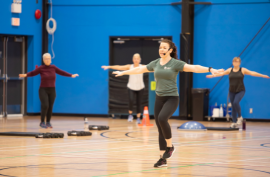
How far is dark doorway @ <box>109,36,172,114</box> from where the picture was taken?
1550cm

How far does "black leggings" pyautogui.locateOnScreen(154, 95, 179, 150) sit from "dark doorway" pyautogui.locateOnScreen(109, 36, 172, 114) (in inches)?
364

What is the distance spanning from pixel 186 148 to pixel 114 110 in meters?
8.07

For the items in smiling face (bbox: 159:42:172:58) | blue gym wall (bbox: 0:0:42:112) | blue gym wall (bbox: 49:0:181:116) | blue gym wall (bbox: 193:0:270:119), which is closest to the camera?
smiling face (bbox: 159:42:172:58)

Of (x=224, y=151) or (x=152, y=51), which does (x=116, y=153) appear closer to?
(x=224, y=151)

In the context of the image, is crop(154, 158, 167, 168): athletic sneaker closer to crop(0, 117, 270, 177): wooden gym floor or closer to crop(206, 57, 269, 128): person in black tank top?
crop(0, 117, 270, 177): wooden gym floor

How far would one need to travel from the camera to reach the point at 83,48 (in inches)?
635

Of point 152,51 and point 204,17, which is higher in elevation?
point 204,17

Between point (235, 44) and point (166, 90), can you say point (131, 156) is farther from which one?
point (235, 44)

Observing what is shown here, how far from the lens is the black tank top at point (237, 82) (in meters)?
11.7

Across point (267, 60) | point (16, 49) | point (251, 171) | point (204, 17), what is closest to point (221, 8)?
point (204, 17)

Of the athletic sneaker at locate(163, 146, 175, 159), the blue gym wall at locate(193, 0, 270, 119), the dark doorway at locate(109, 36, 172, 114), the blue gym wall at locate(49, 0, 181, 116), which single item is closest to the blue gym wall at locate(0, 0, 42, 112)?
the blue gym wall at locate(49, 0, 181, 116)

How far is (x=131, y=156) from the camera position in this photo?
6.75 metres

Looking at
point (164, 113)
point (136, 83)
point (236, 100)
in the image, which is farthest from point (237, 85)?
point (164, 113)

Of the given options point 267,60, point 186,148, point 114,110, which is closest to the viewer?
point 186,148
